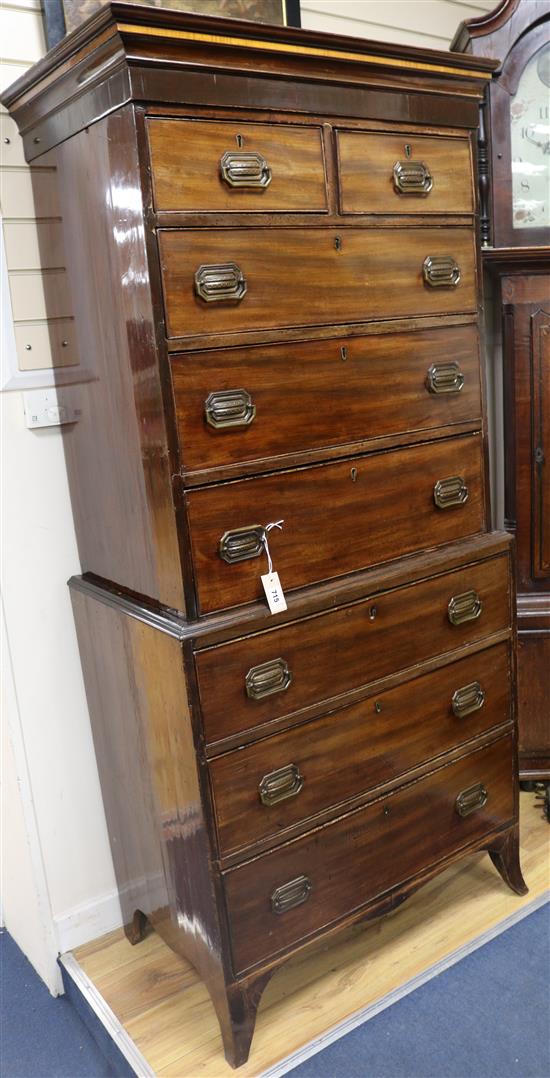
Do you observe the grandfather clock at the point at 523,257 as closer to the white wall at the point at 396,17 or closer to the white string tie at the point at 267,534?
the white wall at the point at 396,17

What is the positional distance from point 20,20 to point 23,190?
36 cm

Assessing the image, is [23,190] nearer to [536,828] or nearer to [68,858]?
[68,858]

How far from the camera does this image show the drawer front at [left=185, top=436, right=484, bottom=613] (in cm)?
170

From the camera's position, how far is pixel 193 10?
2135 mm

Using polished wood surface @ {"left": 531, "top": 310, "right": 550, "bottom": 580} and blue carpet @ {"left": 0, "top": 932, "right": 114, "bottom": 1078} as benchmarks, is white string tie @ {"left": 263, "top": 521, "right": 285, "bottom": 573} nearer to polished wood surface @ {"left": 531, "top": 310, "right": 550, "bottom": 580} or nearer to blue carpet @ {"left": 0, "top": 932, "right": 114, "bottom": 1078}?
polished wood surface @ {"left": 531, "top": 310, "right": 550, "bottom": 580}

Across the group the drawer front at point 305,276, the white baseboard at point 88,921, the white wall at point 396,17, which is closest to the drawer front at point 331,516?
the drawer front at point 305,276

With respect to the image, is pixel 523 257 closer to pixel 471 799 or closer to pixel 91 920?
pixel 471 799

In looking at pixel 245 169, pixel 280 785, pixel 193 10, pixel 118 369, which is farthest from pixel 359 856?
pixel 193 10

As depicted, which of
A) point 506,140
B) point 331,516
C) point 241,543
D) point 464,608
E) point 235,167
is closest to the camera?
point 235,167

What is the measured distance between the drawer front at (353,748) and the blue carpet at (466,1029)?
529 millimetres

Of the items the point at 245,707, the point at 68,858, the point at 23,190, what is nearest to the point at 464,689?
the point at 245,707

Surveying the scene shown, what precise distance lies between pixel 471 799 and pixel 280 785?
617 millimetres

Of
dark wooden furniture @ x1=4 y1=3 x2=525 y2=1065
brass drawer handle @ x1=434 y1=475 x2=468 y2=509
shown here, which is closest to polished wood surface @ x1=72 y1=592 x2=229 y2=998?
dark wooden furniture @ x1=4 y1=3 x2=525 y2=1065

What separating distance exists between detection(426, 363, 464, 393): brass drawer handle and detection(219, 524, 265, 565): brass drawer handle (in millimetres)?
551
